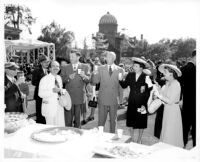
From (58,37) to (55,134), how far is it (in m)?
Answer: 30.6

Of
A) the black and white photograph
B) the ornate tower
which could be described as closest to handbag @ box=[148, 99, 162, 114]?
the black and white photograph

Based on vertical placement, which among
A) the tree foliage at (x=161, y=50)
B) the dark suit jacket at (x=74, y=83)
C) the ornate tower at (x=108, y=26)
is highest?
the ornate tower at (x=108, y=26)

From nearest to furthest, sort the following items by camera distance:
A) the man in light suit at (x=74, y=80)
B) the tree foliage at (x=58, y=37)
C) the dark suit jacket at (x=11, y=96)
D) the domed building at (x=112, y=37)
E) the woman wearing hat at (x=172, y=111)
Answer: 1. the woman wearing hat at (x=172, y=111)
2. the dark suit jacket at (x=11, y=96)
3. the man in light suit at (x=74, y=80)
4. the tree foliage at (x=58, y=37)
5. the domed building at (x=112, y=37)

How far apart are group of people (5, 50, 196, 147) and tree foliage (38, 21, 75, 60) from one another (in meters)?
27.0

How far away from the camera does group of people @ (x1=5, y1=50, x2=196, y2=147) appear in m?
3.80

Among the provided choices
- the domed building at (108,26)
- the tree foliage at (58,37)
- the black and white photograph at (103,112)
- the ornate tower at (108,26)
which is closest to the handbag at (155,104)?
the black and white photograph at (103,112)

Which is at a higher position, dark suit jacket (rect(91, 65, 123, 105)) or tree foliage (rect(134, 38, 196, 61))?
tree foliage (rect(134, 38, 196, 61))

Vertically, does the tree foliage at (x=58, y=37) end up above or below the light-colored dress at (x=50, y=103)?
above

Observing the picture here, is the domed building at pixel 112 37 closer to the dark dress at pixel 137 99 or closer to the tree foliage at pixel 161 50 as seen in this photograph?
the tree foliage at pixel 161 50

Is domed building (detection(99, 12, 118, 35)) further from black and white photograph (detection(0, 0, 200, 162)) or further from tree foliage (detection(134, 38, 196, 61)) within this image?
black and white photograph (detection(0, 0, 200, 162))

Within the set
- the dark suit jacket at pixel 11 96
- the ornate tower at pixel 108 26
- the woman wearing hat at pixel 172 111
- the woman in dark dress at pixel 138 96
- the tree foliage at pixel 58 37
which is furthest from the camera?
the ornate tower at pixel 108 26

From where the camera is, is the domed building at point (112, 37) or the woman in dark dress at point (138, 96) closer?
the woman in dark dress at point (138, 96)

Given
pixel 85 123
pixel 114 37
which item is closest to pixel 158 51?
pixel 114 37

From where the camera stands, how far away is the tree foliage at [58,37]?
31688 mm
